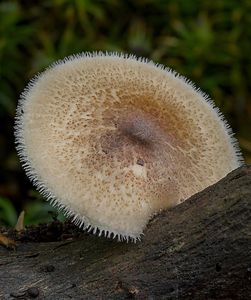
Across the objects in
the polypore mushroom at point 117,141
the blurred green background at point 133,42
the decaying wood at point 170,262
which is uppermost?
the blurred green background at point 133,42

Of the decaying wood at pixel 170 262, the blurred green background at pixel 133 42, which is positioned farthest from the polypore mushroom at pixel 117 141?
the blurred green background at pixel 133 42

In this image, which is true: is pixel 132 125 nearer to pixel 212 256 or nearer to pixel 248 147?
pixel 212 256

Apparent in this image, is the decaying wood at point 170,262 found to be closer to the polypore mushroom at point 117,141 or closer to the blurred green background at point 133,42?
the polypore mushroom at point 117,141

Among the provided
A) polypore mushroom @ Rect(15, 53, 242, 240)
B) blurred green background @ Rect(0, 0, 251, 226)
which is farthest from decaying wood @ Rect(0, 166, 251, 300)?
blurred green background @ Rect(0, 0, 251, 226)

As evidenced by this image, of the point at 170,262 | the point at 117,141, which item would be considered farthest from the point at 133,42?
the point at 170,262

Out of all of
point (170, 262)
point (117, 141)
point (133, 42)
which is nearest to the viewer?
point (170, 262)

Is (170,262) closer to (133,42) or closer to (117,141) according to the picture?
(117,141)

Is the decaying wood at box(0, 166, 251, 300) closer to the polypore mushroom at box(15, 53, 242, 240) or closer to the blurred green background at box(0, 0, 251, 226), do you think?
the polypore mushroom at box(15, 53, 242, 240)

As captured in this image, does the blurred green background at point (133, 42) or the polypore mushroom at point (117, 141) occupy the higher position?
the blurred green background at point (133, 42)
